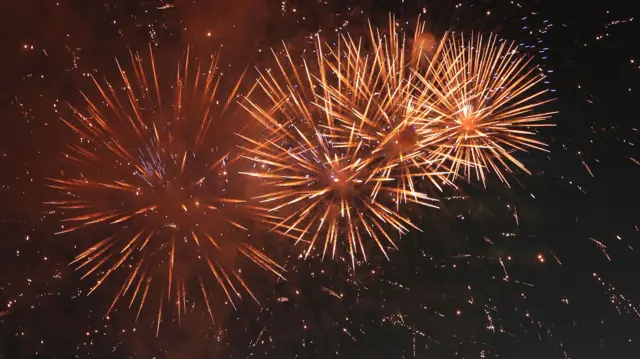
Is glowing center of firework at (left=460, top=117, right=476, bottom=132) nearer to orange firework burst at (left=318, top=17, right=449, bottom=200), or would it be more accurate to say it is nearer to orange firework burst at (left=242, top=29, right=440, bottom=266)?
orange firework burst at (left=318, top=17, right=449, bottom=200)

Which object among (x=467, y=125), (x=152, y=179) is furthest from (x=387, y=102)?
(x=152, y=179)

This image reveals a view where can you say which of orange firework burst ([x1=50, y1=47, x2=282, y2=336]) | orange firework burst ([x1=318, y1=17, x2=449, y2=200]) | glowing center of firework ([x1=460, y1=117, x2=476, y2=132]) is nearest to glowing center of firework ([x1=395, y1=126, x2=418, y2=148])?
orange firework burst ([x1=318, y1=17, x2=449, y2=200])

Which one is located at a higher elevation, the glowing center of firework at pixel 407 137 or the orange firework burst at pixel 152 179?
the glowing center of firework at pixel 407 137

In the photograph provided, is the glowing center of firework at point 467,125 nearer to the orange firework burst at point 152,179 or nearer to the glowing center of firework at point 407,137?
the glowing center of firework at point 407,137

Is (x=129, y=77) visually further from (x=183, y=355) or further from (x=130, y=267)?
(x=183, y=355)

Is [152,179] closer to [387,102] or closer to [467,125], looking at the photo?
[387,102]

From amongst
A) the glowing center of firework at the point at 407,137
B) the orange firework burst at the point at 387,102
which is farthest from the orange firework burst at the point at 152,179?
the glowing center of firework at the point at 407,137

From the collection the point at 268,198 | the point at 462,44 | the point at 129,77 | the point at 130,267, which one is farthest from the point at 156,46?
the point at 462,44
